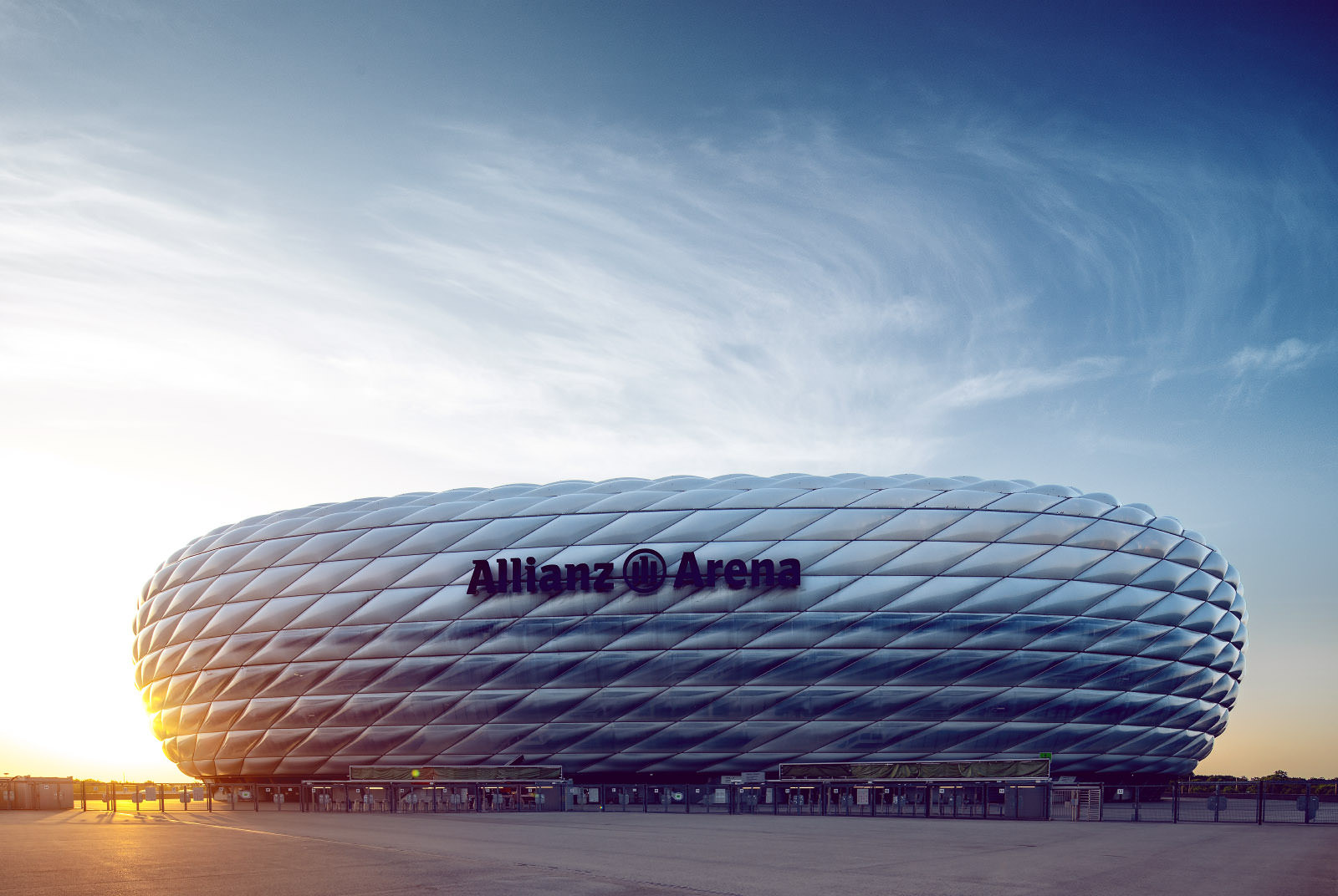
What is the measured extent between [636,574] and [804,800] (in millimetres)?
10987

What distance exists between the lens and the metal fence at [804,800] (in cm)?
3259

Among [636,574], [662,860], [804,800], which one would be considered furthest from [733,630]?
[662,860]

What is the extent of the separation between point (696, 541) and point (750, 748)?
8.79 m

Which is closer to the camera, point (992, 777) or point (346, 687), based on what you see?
point (992, 777)

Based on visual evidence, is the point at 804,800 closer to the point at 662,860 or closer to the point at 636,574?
the point at 636,574

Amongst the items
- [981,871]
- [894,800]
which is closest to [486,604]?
[894,800]

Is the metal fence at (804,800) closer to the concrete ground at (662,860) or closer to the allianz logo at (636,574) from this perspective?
the concrete ground at (662,860)

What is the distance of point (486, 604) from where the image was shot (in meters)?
46.5

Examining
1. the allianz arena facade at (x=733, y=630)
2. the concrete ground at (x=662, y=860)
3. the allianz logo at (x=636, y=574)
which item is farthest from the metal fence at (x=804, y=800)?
the allianz logo at (x=636, y=574)

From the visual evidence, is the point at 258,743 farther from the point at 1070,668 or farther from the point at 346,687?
the point at 1070,668

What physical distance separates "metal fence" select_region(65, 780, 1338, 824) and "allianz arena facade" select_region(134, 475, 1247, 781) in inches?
92.3

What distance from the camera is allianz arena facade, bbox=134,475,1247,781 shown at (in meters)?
44.9

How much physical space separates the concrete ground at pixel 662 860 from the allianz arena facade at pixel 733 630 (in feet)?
62.6

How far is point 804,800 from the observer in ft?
138
